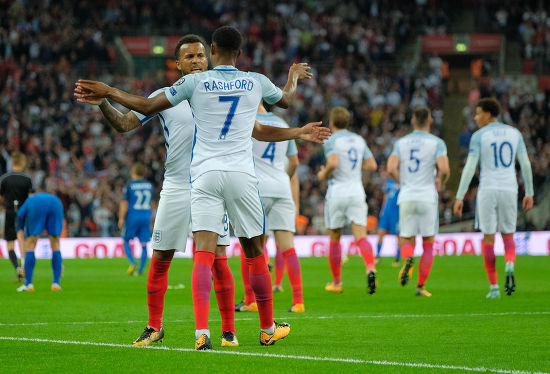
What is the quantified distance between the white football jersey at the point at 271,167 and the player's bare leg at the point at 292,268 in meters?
0.49

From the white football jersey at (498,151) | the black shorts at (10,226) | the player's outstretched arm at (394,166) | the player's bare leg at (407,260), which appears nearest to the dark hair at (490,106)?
the white football jersey at (498,151)

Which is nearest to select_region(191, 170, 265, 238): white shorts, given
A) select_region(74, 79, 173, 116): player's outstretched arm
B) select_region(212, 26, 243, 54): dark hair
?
select_region(74, 79, 173, 116): player's outstretched arm

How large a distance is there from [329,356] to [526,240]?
20.1m

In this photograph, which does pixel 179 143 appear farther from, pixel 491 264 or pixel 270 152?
pixel 491 264

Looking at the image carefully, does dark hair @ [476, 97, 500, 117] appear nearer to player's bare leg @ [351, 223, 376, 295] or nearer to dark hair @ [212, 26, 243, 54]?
player's bare leg @ [351, 223, 376, 295]

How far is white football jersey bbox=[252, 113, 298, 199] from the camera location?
11.3m

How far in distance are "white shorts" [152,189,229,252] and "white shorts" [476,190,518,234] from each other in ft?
19.2

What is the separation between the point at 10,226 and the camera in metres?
16.3

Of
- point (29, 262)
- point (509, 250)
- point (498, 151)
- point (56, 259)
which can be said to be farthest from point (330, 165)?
point (29, 262)

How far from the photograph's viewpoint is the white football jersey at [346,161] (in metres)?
13.7

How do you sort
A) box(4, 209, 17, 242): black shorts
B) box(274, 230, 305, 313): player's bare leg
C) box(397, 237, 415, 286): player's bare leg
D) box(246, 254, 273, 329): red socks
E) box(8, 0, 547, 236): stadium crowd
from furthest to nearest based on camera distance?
1. box(8, 0, 547, 236): stadium crowd
2. box(4, 209, 17, 242): black shorts
3. box(397, 237, 415, 286): player's bare leg
4. box(274, 230, 305, 313): player's bare leg
5. box(246, 254, 273, 329): red socks

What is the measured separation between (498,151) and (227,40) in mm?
6453

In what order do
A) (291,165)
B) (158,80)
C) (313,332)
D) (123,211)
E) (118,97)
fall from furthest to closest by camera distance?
1. (158,80)
2. (123,211)
3. (291,165)
4. (313,332)
5. (118,97)

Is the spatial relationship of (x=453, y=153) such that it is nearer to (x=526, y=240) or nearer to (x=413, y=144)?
(x=526, y=240)
